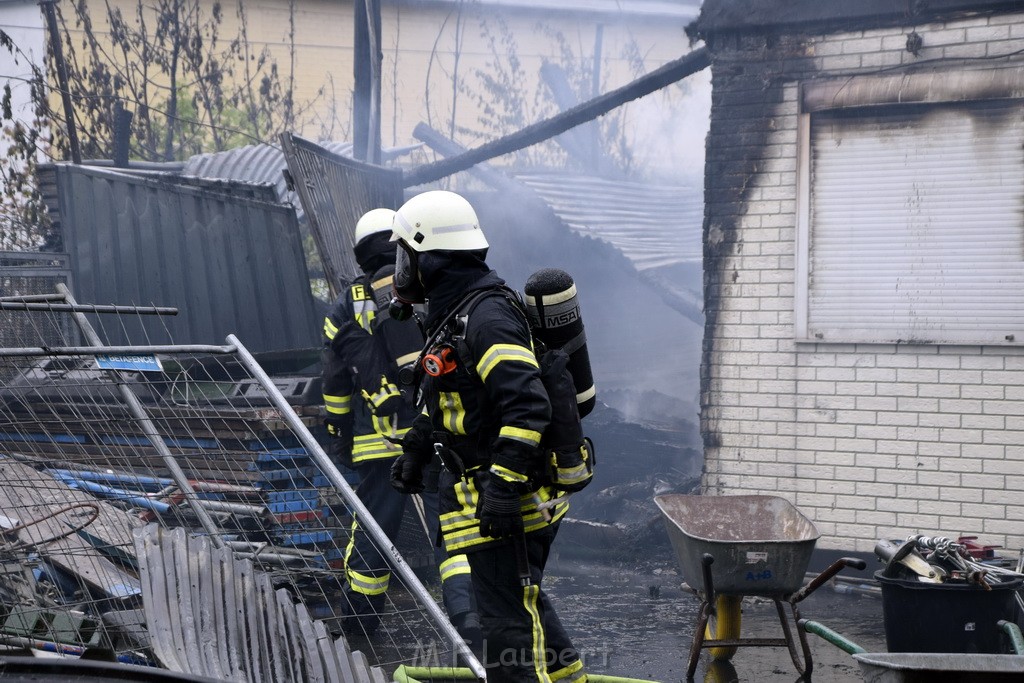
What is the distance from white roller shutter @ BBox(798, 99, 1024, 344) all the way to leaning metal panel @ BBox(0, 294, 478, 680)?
11.7ft

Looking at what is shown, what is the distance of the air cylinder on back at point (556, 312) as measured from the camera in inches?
147

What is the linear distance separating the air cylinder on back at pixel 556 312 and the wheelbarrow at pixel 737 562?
4.42 ft

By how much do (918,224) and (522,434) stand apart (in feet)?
14.9

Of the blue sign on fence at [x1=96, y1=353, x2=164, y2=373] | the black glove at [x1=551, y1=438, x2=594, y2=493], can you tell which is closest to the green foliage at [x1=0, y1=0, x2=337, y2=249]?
the blue sign on fence at [x1=96, y1=353, x2=164, y2=373]

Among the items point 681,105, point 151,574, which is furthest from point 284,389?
point 681,105

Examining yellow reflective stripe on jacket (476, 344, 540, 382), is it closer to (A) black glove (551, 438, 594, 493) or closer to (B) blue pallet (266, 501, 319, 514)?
(A) black glove (551, 438, 594, 493)

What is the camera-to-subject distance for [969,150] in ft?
22.2

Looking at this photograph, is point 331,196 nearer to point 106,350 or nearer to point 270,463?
point 270,463

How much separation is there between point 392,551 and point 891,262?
4652 mm

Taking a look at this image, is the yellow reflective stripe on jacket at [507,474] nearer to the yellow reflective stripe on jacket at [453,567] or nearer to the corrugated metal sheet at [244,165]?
the yellow reflective stripe on jacket at [453,567]

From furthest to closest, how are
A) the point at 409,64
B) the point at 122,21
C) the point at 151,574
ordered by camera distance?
the point at 409,64 < the point at 122,21 < the point at 151,574

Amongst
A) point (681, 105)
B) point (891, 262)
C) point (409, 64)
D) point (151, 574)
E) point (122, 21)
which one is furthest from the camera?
point (681, 105)

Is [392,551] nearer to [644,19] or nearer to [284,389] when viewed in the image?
[284,389]

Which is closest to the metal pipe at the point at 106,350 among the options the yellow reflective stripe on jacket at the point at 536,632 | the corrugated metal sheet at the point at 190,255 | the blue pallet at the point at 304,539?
the yellow reflective stripe on jacket at the point at 536,632
